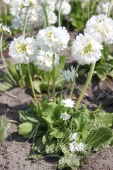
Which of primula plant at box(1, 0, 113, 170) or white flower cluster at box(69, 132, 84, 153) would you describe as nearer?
primula plant at box(1, 0, 113, 170)

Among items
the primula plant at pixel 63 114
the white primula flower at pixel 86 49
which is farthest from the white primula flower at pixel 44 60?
→ the white primula flower at pixel 86 49

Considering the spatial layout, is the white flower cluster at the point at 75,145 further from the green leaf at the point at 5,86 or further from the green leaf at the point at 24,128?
the green leaf at the point at 5,86

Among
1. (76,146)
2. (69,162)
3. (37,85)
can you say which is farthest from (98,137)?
(37,85)

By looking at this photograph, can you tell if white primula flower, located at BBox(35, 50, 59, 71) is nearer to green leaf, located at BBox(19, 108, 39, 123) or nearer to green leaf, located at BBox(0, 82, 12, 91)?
green leaf, located at BBox(19, 108, 39, 123)

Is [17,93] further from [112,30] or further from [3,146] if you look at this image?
[112,30]

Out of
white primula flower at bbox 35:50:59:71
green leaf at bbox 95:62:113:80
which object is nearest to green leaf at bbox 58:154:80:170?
white primula flower at bbox 35:50:59:71

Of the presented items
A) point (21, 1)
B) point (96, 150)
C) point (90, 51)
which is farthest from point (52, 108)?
point (21, 1)
